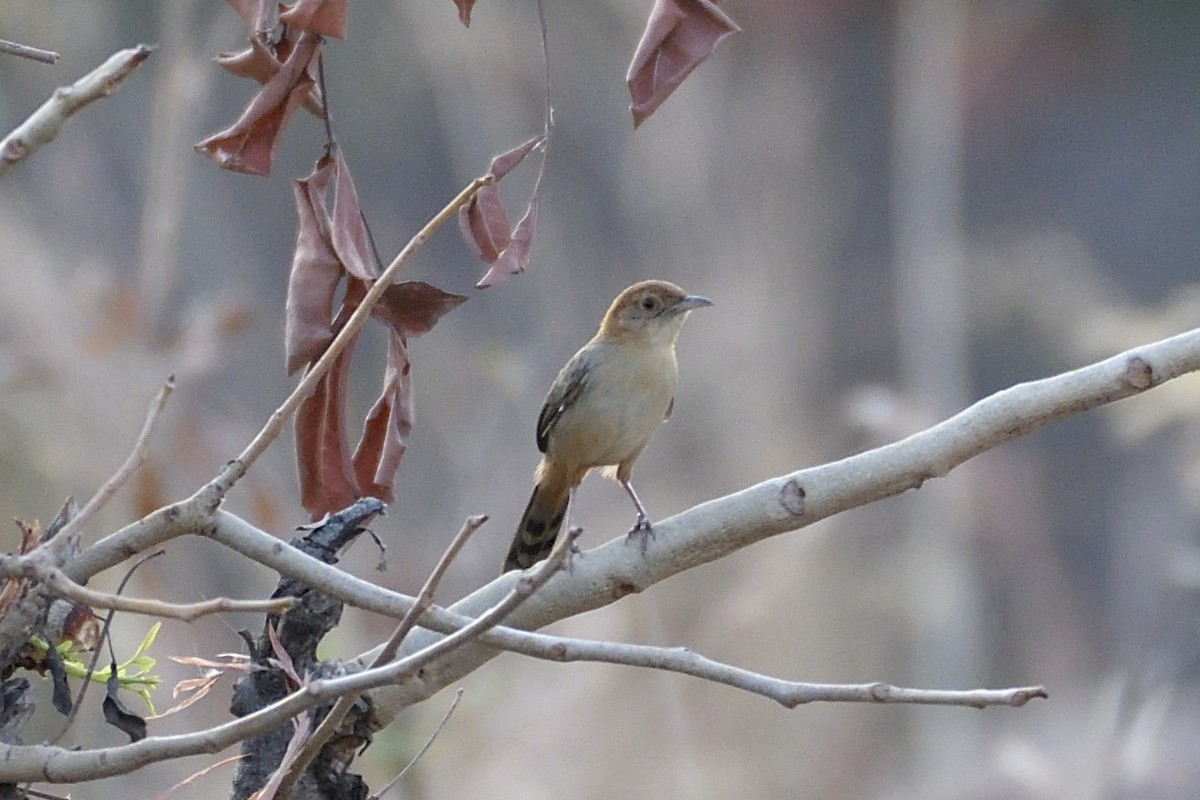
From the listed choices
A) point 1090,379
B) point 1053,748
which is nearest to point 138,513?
point 1090,379

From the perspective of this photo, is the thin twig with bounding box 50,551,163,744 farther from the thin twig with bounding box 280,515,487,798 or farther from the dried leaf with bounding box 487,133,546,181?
the dried leaf with bounding box 487,133,546,181

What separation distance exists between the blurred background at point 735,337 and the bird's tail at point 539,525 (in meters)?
0.75

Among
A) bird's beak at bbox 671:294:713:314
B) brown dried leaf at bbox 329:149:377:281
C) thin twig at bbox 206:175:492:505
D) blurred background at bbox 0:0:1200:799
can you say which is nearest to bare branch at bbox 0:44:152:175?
Answer: thin twig at bbox 206:175:492:505

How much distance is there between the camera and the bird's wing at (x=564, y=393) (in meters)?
4.46

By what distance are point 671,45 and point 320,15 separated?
454mm

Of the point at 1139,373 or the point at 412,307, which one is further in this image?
the point at 412,307

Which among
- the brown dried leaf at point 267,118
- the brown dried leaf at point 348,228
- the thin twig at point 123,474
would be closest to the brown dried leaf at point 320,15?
the brown dried leaf at point 267,118

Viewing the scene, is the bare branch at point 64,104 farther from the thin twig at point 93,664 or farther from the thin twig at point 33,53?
the thin twig at point 93,664

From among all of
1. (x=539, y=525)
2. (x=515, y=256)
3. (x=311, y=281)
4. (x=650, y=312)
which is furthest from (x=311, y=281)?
(x=650, y=312)

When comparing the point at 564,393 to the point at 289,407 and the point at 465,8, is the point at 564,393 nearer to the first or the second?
the point at 465,8

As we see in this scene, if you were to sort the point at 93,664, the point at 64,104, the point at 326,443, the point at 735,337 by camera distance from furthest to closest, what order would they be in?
the point at 735,337 < the point at 326,443 < the point at 93,664 < the point at 64,104

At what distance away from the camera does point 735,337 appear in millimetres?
9961

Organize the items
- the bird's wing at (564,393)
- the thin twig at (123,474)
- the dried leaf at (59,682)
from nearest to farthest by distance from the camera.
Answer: the thin twig at (123,474) < the dried leaf at (59,682) < the bird's wing at (564,393)

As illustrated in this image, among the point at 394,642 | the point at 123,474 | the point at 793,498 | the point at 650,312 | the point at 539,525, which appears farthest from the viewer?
the point at 650,312
